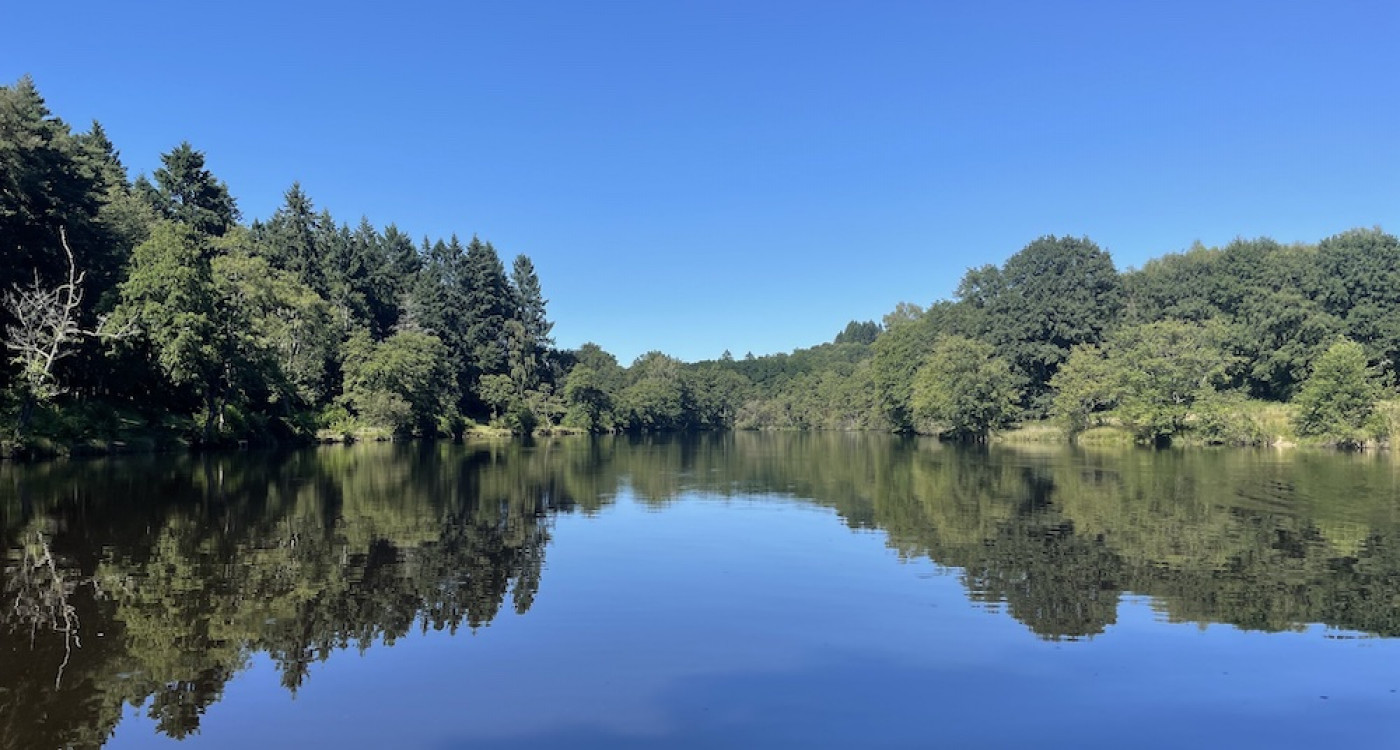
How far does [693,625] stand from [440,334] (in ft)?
283

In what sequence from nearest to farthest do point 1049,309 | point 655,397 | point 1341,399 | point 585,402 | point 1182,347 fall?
point 1341,399 < point 1182,347 < point 1049,309 < point 585,402 < point 655,397

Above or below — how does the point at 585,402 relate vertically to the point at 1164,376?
below

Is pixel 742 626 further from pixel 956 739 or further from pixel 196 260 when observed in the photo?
pixel 196 260

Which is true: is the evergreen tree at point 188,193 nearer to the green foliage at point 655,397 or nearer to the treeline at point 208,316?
the treeline at point 208,316

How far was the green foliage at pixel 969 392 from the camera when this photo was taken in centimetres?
7431

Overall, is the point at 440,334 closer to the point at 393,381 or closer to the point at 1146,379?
the point at 393,381

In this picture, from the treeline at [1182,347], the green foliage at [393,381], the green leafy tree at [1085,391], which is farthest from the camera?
the green leafy tree at [1085,391]

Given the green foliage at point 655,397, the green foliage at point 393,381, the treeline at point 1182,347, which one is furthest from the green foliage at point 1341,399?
the green foliage at point 655,397

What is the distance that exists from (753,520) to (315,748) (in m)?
15.1

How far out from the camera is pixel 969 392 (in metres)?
74.3

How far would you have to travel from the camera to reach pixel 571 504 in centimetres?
2411

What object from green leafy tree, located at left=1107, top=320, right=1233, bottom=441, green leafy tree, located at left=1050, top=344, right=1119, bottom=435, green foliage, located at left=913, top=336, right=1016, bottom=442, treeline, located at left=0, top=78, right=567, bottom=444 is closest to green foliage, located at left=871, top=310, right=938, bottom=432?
green foliage, located at left=913, top=336, right=1016, bottom=442

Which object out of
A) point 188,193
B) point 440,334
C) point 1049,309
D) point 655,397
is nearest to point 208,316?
→ point 188,193

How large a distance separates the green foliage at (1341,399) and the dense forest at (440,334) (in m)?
0.16
